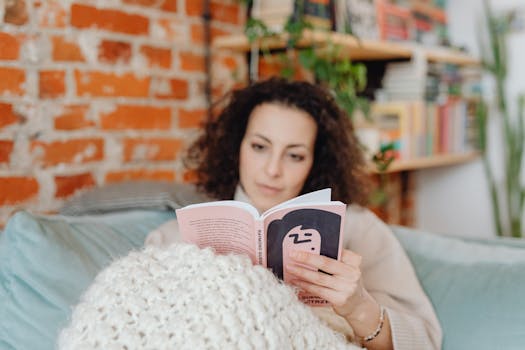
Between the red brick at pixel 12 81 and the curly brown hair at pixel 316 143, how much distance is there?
48cm

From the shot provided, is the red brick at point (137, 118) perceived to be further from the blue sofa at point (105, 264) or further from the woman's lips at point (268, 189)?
the woman's lips at point (268, 189)

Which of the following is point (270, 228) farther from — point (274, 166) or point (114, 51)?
point (114, 51)

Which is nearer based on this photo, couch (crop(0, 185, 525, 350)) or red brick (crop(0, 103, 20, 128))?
couch (crop(0, 185, 525, 350))

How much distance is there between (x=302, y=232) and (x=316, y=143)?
0.58m

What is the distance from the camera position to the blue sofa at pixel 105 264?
1068 millimetres

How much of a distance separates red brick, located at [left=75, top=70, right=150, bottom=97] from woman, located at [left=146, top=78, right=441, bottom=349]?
241 mm

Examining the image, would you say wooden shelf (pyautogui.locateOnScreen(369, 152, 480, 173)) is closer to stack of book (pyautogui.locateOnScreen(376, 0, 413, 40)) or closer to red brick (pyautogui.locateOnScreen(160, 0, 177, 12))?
stack of book (pyautogui.locateOnScreen(376, 0, 413, 40))

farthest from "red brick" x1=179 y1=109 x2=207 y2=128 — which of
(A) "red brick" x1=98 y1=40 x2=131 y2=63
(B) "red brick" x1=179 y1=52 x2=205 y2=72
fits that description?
(A) "red brick" x1=98 y1=40 x2=131 y2=63

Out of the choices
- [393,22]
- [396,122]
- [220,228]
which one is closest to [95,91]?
[220,228]

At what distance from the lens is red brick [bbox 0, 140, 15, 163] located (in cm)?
136

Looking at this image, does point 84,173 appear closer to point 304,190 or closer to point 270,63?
point 304,190

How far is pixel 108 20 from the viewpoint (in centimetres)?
159

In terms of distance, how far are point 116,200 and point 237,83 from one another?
30.0 inches

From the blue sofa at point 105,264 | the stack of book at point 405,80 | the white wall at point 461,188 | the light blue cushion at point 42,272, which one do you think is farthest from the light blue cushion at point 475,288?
the white wall at point 461,188
